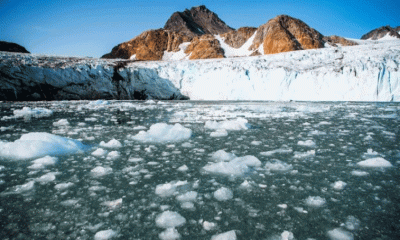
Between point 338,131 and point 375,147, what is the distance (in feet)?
3.59

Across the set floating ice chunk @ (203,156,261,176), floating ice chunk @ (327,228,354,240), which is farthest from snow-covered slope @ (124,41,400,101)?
floating ice chunk @ (327,228,354,240)

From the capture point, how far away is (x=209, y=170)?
7.06 ft

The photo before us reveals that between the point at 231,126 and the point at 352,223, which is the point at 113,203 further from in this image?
the point at 231,126

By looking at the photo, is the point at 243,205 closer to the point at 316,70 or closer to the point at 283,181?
the point at 283,181

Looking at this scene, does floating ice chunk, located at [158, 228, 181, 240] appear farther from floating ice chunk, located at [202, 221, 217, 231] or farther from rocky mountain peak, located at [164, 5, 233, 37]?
rocky mountain peak, located at [164, 5, 233, 37]

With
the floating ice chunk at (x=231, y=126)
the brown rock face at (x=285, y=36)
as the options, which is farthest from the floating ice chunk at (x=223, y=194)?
the brown rock face at (x=285, y=36)

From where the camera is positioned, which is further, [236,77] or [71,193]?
[236,77]

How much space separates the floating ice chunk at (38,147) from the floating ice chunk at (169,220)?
193cm

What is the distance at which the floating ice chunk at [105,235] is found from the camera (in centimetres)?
117

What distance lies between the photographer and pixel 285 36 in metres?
43.3

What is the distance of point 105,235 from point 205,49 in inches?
2039

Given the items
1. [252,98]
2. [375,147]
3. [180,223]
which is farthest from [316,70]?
[180,223]

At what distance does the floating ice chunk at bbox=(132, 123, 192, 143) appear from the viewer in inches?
138

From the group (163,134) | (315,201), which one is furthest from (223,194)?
(163,134)
